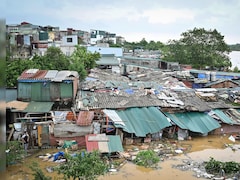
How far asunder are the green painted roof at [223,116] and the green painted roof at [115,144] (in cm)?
578

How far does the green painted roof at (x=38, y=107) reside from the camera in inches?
482

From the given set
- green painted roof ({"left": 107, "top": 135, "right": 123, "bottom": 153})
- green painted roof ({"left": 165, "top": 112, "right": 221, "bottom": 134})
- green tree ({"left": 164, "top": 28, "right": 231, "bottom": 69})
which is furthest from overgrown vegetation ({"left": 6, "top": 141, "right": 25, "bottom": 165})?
green tree ({"left": 164, "top": 28, "right": 231, "bottom": 69})

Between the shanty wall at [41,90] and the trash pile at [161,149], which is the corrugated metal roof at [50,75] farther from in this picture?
the trash pile at [161,149]

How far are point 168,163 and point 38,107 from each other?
5.88 metres

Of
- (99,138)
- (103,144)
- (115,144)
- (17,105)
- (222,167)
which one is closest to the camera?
(222,167)

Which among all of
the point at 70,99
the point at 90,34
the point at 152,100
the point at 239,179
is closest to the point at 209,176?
the point at 239,179

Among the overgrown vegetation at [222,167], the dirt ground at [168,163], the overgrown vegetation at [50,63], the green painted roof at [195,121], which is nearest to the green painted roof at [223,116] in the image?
the green painted roof at [195,121]

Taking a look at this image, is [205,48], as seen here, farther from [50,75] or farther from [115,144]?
[115,144]

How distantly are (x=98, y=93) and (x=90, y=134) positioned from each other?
367 cm

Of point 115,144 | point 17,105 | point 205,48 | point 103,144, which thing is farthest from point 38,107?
point 205,48

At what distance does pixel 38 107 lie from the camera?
498 inches

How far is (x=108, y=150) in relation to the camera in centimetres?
1062

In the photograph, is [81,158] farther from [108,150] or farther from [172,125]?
[172,125]

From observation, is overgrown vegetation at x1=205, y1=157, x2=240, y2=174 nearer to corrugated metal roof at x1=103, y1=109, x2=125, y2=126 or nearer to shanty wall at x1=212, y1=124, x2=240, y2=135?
corrugated metal roof at x1=103, y1=109, x2=125, y2=126
